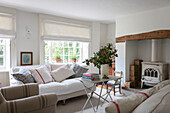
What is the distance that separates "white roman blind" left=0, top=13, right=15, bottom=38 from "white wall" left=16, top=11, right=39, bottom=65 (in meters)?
0.15

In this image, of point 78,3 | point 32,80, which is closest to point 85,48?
point 78,3

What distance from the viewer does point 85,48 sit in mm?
6031

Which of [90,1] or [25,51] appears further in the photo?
[25,51]

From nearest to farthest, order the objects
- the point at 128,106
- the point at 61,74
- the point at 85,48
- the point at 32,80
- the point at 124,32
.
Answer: the point at 128,106, the point at 32,80, the point at 61,74, the point at 124,32, the point at 85,48

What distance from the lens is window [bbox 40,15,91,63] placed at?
4.76 metres

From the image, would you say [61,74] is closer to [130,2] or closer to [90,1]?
[90,1]

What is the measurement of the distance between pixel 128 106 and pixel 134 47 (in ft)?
15.6

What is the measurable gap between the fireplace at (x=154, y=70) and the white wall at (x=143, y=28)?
9.2 inches

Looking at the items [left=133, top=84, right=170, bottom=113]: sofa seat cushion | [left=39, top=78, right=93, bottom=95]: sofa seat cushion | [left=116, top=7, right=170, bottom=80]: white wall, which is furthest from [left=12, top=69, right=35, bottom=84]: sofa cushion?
[left=116, top=7, right=170, bottom=80]: white wall

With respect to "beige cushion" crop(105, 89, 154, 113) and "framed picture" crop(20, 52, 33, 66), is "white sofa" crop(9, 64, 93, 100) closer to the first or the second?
"framed picture" crop(20, 52, 33, 66)

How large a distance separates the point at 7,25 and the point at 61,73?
6.59ft

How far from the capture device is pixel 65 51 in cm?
550

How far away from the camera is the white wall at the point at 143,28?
4.15 metres

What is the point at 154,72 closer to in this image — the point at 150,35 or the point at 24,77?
the point at 150,35
